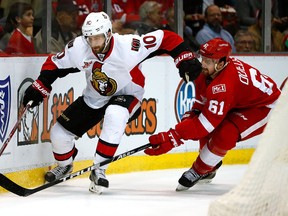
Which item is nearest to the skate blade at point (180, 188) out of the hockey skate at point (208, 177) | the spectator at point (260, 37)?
the hockey skate at point (208, 177)

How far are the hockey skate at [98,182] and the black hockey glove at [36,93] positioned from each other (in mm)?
558

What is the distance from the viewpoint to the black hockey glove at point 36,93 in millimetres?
6465

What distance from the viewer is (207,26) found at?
849 cm

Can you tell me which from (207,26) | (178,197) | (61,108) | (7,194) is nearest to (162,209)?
(178,197)

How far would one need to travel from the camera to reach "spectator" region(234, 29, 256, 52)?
874 cm

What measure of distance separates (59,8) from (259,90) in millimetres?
A: 1667

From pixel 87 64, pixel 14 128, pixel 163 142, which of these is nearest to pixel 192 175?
pixel 163 142

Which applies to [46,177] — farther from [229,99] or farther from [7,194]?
[229,99]

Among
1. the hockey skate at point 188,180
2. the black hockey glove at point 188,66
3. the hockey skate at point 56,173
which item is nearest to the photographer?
the black hockey glove at point 188,66

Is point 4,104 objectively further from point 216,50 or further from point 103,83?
point 216,50

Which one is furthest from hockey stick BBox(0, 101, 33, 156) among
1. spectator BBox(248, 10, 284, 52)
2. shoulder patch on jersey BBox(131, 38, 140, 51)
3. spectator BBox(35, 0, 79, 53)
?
spectator BBox(248, 10, 284, 52)

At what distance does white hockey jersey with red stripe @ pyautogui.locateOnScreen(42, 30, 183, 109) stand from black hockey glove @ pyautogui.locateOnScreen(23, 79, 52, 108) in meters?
0.14

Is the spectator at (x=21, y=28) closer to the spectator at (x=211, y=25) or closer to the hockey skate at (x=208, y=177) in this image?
the hockey skate at (x=208, y=177)

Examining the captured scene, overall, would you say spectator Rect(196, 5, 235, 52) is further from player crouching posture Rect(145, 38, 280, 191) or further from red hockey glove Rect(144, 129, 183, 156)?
red hockey glove Rect(144, 129, 183, 156)
